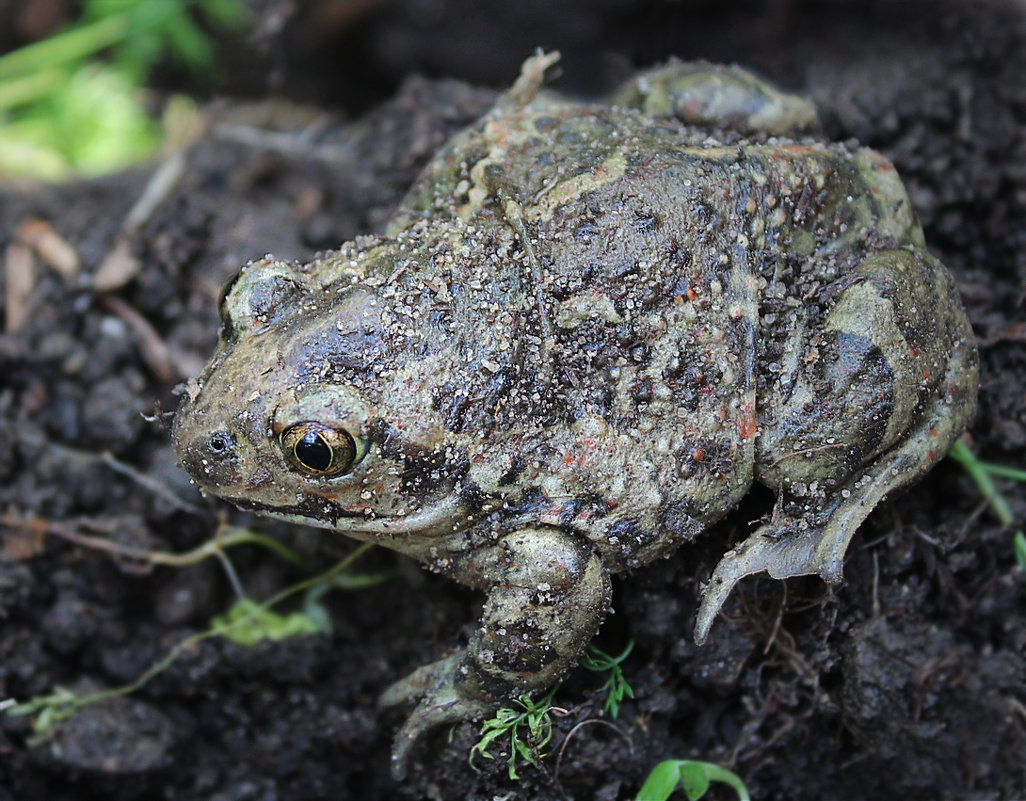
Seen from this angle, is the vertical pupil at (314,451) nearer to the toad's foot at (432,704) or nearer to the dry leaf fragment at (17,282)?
the toad's foot at (432,704)

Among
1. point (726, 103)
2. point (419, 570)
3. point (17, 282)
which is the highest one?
point (17, 282)

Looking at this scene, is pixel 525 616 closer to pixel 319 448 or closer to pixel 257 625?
pixel 319 448

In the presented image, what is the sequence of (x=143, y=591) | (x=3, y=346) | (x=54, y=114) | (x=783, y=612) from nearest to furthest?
(x=783, y=612) → (x=143, y=591) → (x=3, y=346) → (x=54, y=114)

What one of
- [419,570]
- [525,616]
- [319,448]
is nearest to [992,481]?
[525,616]

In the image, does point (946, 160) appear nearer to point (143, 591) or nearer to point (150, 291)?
point (150, 291)

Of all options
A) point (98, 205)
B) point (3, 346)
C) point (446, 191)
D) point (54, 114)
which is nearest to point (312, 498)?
point (446, 191)

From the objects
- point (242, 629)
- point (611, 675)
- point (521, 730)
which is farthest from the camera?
point (242, 629)
